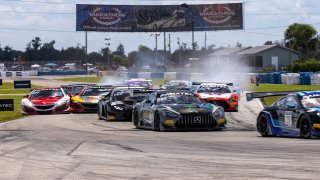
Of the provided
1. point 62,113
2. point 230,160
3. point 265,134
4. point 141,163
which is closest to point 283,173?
point 230,160

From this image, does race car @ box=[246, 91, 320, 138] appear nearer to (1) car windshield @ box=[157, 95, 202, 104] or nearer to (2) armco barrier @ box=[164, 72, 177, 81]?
(1) car windshield @ box=[157, 95, 202, 104]

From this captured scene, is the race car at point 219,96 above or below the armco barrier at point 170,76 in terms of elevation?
below

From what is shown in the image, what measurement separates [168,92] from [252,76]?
1734 inches

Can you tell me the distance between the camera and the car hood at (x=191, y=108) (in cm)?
1959

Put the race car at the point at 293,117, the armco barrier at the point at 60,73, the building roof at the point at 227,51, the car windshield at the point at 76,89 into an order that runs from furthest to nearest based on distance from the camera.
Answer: the armco barrier at the point at 60,73 → the building roof at the point at 227,51 → the car windshield at the point at 76,89 → the race car at the point at 293,117

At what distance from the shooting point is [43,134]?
18.8 meters

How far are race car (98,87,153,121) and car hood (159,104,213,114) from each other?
214 inches

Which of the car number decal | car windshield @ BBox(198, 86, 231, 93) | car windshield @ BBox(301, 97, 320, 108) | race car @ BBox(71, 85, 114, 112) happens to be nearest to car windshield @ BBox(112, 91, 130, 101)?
race car @ BBox(71, 85, 114, 112)

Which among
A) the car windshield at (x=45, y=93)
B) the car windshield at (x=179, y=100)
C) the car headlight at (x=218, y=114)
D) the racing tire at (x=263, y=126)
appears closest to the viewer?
the racing tire at (x=263, y=126)

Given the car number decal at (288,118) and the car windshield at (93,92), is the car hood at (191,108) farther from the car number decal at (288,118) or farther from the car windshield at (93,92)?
the car windshield at (93,92)

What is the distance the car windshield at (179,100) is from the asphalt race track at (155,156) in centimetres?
201

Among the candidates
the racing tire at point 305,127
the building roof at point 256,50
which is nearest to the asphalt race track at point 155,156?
the racing tire at point 305,127

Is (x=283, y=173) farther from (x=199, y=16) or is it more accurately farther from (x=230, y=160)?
(x=199, y=16)

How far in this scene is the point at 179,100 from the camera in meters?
20.6
